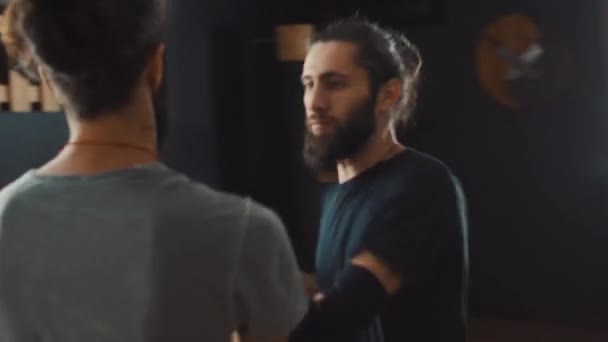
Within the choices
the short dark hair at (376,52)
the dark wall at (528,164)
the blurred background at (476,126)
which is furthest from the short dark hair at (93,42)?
the dark wall at (528,164)

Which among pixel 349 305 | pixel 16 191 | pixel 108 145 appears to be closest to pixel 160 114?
pixel 108 145

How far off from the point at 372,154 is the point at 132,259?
0.80 metres

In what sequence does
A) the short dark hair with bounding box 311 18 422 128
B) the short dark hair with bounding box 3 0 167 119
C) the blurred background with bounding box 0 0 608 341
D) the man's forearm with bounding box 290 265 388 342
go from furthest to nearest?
the blurred background with bounding box 0 0 608 341
the short dark hair with bounding box 311 18 422 128
the man's forearm with bounding box 290 265 388 342
the short dark hair with bounding box 3 0 167 119

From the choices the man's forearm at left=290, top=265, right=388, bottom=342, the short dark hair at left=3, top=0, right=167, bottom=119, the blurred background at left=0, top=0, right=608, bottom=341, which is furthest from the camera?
the blurred background at left=0, top=0, right=608, bottom=341

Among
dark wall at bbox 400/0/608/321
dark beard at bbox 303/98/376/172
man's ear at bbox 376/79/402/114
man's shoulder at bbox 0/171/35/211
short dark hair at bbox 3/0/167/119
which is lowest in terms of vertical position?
dark wall at bbox 400/0/608/321

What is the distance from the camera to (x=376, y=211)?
1428 mm

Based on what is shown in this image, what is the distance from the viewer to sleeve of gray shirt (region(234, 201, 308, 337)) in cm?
89

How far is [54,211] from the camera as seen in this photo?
885mm

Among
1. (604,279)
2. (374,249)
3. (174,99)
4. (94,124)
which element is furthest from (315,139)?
(604,279)

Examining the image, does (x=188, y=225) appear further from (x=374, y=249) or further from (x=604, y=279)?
(x=604, y=279)

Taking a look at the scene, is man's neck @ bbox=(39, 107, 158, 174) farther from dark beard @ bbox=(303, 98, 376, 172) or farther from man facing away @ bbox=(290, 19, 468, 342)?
dark beard @ bbox=(303, 98, 376, 172)


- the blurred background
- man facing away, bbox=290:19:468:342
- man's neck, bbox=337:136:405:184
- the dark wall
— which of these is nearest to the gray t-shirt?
man facing away, bbox=290:19:468:342

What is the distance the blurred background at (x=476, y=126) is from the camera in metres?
3.85

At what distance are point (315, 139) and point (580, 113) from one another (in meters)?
2.57
